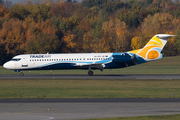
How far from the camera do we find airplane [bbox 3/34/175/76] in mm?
45569

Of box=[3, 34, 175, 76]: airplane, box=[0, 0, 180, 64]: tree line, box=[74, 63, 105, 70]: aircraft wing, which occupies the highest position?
box=[0, 0, 180, 64]: tree line

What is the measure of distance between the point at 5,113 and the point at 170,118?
388 inches

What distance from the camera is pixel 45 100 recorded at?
2309 centimetres

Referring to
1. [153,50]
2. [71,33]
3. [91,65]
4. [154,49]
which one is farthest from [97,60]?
[71,33]

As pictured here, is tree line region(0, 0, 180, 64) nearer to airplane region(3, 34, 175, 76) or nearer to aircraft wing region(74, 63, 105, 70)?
airplane region(3, 34, 175, 76)

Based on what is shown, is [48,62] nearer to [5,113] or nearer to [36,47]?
[5,113]

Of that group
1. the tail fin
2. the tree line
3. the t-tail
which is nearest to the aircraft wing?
the t-tail

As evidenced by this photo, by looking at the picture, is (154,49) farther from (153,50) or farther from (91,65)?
(91,65)

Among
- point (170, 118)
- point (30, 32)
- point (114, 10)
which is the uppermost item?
point (114, 10)

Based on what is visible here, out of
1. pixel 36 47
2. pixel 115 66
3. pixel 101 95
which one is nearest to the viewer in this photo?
pixel 101 95

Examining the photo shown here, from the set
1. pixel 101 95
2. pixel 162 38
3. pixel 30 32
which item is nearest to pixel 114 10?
pixel 30 32

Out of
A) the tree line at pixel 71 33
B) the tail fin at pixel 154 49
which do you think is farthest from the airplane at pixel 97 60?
the tree line at pixel 71 33

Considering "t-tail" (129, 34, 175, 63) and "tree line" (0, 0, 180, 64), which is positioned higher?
"tree line" (0, 0, 180, 64)

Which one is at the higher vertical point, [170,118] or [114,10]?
[114,10]
